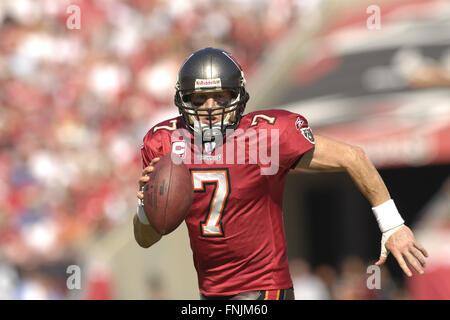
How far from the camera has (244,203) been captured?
2.77 meters

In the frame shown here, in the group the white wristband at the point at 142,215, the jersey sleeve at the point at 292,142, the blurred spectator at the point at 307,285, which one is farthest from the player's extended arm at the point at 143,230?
the blurred spectator at the point at 307,285

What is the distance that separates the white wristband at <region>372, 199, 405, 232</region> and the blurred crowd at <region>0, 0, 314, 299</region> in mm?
5054

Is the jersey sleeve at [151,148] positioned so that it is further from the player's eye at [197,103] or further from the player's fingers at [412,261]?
the player's fingers at [412,261]

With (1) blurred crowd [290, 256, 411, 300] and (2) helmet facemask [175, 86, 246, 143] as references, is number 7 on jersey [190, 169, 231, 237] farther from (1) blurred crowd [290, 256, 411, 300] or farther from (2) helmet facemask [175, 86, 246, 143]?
(1) blurred crowd [290, 256, 411, 300]

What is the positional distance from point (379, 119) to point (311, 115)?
2.65 ft

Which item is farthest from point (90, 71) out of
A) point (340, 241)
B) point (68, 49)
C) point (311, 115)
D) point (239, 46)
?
point (340, 241)

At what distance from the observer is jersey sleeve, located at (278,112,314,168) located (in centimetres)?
276

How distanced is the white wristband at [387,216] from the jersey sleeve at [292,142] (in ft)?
1.27

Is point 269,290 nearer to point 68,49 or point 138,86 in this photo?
point 138,86

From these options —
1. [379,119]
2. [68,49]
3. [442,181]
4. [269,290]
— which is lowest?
[269,290]

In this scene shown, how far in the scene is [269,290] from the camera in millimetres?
2777

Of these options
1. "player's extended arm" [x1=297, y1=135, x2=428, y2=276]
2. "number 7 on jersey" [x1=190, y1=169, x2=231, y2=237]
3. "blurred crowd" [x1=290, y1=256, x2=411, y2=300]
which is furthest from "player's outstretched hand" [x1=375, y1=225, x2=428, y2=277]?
"blurred crowd" [x1=290, y1=256, x2=411, y2=300]

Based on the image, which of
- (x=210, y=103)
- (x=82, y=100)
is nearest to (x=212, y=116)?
(x=210, y=103)

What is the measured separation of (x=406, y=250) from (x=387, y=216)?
171 mm
